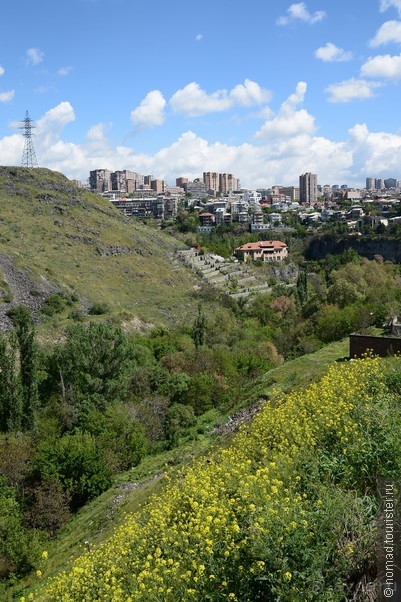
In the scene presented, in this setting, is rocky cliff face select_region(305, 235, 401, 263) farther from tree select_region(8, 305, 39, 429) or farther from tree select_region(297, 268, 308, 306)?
tree select_region(8, 305, 39, 429)

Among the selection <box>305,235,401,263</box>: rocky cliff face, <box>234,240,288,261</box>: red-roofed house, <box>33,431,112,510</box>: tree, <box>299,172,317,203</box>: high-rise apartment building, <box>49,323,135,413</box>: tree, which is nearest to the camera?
<box>33,431,112,510</box>: tree

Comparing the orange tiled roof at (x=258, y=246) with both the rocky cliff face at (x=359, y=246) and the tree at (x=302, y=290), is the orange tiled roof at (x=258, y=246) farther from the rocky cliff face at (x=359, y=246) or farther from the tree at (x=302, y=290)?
the tree at (x=302, y=290)

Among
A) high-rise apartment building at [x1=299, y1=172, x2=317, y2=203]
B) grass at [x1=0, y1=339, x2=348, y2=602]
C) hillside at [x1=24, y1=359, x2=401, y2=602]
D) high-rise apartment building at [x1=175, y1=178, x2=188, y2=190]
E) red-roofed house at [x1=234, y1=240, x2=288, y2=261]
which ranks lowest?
grass at [x1=0, y1=339, x2=348, y2=602]

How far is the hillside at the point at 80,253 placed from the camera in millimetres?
40531

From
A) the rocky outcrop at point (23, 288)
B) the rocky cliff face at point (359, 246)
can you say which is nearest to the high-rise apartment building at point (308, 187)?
the rocky cliff face at point (359, 246)

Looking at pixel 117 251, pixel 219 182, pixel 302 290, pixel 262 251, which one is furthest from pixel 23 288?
pixel 219 182

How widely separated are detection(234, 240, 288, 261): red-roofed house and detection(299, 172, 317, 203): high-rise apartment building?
83.2 m

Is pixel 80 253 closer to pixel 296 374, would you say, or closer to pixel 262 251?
pixel 262 251

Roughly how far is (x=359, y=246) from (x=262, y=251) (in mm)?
13001

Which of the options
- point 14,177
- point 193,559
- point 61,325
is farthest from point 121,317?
point 14,177

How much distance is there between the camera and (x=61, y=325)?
3322 cm

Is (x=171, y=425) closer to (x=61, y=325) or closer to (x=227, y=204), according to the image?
(x=61, y=325)

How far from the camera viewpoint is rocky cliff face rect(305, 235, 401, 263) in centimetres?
6638

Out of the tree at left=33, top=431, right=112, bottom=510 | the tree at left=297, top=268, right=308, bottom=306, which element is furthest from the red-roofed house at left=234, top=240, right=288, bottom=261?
the tree at left=33, top=431, right=112, bottom=510
